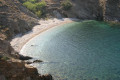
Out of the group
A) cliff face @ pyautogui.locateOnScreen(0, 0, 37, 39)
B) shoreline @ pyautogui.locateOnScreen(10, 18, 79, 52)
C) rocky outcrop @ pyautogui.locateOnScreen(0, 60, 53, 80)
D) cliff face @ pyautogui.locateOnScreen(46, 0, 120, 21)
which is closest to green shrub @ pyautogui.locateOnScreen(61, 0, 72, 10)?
cliff face @ pyautogui.locateOnScreen(46, 0, 120, 21)

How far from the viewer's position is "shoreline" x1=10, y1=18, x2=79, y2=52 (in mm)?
46987

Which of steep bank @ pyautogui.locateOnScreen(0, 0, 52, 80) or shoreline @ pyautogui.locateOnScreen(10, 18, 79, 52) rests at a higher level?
steep bank @ pyautogui.locateOnScreen(0, 0, 52, 80)

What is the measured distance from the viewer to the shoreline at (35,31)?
46987 millimetres

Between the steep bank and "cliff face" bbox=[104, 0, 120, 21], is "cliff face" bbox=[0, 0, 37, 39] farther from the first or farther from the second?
"cliff face" bbox=[104, 0, 120, 21]

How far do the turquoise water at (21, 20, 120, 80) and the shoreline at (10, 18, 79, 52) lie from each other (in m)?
1.90

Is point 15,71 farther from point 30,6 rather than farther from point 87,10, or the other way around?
point 87,10

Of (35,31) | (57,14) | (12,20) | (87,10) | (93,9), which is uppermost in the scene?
(12,20)

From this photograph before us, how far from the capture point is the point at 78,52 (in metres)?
41.0

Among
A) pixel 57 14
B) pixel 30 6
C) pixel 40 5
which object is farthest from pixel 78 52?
pixel 30 6

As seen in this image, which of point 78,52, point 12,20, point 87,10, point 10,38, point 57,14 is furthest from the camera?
point 87,10

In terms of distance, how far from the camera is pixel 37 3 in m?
78.5

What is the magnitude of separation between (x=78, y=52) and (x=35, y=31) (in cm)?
2415

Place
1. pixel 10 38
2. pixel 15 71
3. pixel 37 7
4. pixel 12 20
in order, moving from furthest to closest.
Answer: pixel 37 7 < pixel 12 20 < pixel 10 38 < pixel 15 71

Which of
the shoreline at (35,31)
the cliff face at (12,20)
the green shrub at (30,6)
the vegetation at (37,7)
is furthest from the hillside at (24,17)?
the green shrub at (30,6)
